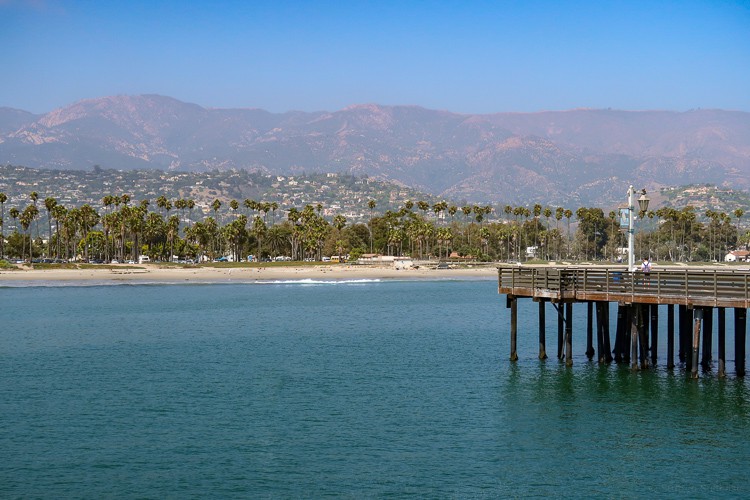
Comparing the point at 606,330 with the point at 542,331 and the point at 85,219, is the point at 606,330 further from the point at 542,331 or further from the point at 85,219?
the point at 85,219

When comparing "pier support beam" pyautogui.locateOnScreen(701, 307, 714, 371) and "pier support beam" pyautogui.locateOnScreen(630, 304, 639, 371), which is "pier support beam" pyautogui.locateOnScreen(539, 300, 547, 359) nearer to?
"pier support beam" pyautogui.locateOnScreen(630, 304, 639, 371)

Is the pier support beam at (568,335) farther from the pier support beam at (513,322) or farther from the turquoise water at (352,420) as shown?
the pier support beam at (513,322)

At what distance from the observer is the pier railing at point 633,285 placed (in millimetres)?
37000

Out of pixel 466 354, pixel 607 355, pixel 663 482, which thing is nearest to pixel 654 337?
pixel 607 355

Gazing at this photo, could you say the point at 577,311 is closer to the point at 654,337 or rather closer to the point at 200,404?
the point at 654,337

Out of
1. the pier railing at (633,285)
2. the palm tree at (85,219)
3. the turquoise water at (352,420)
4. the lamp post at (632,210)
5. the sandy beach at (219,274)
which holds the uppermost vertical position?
the palm tree at (85,219)

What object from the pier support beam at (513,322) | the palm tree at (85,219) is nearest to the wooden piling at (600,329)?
the pier support beam at (513,322)

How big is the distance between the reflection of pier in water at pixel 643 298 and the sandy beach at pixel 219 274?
100160 mm

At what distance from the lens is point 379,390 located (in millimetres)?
40562

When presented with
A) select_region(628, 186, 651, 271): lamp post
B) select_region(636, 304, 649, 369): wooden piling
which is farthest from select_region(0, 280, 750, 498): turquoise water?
select_region(628, 186, 651, 271): lamp post

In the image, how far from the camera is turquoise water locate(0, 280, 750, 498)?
2738 cm

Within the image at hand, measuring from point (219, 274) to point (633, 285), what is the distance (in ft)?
395

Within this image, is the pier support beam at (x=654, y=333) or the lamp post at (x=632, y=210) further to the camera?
the pier support beam at (x=654, y=333)

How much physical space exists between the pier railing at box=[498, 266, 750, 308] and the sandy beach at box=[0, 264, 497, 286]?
333 feet
